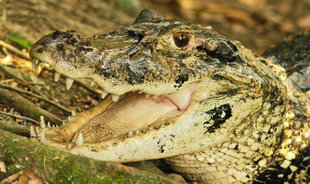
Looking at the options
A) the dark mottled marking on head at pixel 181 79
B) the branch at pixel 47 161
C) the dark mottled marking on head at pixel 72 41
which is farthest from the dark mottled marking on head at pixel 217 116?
the dark mottled marking on head at pixel 72 41

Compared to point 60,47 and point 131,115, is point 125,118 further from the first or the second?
point 60,47

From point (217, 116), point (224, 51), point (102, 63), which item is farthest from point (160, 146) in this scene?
point (224, 51)

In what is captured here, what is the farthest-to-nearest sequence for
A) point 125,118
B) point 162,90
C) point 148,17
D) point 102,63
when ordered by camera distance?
point 148,17, point 125,118, point 162,90, point 102,63

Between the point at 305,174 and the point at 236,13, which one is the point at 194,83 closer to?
the point at 305,174

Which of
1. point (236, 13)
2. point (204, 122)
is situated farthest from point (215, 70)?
point (236, 13)

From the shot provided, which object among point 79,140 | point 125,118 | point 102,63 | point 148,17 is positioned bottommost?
point 79,140

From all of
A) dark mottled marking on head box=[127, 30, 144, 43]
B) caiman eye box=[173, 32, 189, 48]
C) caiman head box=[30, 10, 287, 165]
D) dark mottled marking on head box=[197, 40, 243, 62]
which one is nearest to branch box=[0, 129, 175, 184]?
caiman head box=[30, 10, 287, 165]
